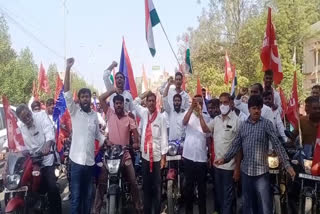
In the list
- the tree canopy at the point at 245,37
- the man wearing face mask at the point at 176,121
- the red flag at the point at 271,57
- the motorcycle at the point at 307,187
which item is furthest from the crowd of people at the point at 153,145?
the tree canopy at the point at 245,37

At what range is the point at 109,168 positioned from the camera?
Result: 5520mm

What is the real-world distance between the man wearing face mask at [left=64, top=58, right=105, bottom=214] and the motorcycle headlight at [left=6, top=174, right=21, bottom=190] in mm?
725

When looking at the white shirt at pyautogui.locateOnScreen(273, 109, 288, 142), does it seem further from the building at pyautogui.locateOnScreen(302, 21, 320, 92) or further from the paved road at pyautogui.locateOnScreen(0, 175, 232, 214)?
the building at pyautogui.locateOnScreen(302, 21, 320, 92)

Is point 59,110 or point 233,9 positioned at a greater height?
point 233,9

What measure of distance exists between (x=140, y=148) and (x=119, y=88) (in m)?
1.09

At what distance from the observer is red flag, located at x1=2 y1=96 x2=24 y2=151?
559cm

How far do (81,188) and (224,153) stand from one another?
6.50 ft

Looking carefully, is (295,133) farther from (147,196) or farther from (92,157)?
(92,157)

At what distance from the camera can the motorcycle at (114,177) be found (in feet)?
17.6

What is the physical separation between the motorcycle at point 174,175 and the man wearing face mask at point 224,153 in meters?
0.71

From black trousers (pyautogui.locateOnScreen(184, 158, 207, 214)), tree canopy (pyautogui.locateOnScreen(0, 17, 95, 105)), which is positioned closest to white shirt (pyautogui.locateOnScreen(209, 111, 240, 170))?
black trousers (pyautogui.locateOnScreen(184, 158, 207, 214))

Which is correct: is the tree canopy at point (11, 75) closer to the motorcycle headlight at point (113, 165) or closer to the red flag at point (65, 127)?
the red flag at point (65, 127)

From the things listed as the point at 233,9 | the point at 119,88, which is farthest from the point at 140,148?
the point at 233,9

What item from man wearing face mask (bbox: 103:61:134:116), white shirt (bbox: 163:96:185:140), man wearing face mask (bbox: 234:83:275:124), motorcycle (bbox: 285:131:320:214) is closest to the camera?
motorcycle (bbox: 285:131:320:214)
